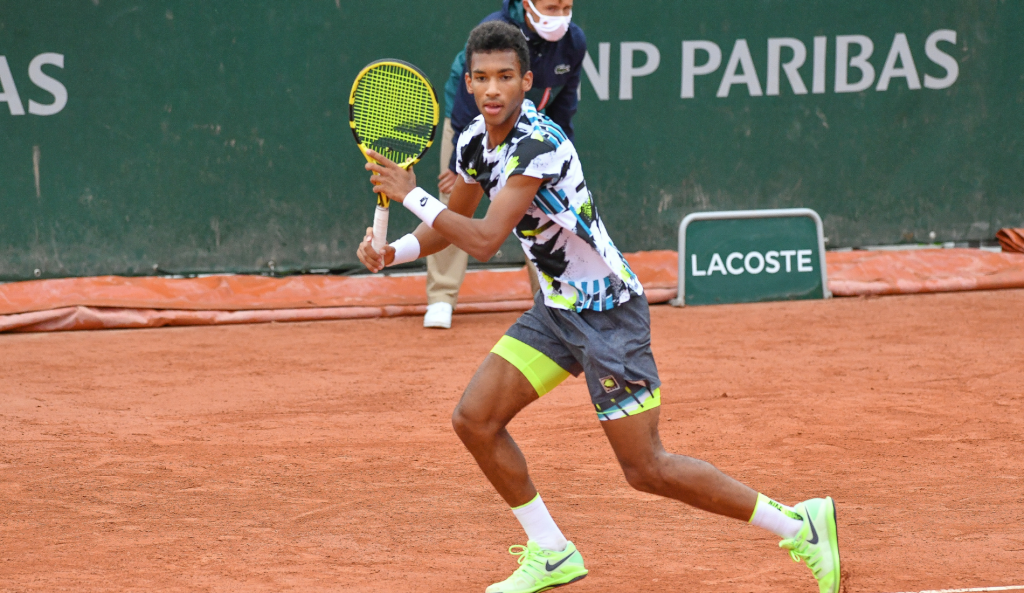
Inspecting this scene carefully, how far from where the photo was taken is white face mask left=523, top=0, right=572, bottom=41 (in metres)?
6.00

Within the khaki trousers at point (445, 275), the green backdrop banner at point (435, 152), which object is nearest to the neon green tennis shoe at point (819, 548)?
the khaki trousers at point (445, 275)

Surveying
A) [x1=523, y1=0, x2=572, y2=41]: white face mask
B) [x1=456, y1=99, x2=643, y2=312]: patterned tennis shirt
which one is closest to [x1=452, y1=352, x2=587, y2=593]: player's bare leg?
[x1=456, y1=99, x2=643, y2=312]: patterned tennis shirt

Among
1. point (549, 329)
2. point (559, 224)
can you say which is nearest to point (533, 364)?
point (549, 329)

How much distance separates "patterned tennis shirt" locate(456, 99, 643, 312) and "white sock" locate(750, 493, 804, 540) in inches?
27.6

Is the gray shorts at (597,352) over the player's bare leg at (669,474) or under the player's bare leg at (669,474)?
over

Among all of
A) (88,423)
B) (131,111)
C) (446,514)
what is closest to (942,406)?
(446,514)

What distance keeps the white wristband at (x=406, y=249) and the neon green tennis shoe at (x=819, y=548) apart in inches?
53.1

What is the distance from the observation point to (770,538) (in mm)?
3832

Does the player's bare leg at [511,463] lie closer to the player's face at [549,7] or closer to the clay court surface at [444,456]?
the clay court surface at [444,456]

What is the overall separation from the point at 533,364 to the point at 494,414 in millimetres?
182

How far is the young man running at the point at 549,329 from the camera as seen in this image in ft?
10.4

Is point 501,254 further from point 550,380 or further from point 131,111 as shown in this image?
point 550,380

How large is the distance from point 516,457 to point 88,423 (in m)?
2.65

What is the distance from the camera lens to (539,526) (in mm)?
→ 3385
